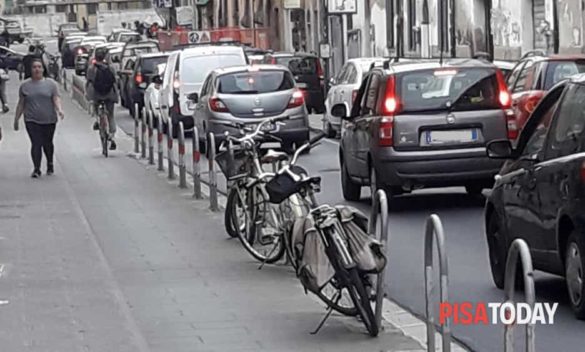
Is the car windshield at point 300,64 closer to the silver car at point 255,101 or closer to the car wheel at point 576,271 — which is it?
the silver car at point 255,101

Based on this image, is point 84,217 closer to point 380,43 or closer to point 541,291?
point 541,291

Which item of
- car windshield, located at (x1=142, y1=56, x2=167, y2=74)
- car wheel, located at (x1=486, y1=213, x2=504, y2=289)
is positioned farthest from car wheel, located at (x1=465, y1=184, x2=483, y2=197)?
car windshield, located at (x1=142, y1=56, x2=167, y2=74)

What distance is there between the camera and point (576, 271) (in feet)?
34.2

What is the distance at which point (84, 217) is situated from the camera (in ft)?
59.4

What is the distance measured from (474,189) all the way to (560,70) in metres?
4.77

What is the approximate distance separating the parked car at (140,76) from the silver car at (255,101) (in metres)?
12.4

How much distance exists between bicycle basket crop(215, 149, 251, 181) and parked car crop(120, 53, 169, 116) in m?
25.2

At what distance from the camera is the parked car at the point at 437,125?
56.3ft

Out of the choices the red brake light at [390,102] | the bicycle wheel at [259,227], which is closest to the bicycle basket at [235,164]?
the bicycle wheel at [259,227]

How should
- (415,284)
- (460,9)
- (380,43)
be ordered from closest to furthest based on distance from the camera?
(415,284) → (460,9) → (380,43)

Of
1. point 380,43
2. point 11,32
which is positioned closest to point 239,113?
point 380,43

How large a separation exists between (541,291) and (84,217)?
25.4 feet

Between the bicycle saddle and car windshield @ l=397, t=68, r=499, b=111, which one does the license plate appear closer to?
car windshield @ l=397, t=68, r=499, b=111

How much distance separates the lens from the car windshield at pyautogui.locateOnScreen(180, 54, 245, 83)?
109 ft
